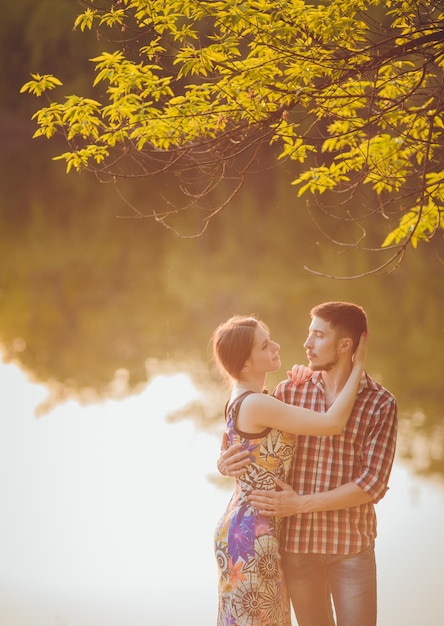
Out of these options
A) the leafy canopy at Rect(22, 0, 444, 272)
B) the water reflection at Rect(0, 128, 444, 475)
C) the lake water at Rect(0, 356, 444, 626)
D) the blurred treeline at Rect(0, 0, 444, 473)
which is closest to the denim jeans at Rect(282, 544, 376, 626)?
the leafy canopy at Rect(22, 0, 444, 272)

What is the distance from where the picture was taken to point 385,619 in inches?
214

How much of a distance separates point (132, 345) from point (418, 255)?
6.45m

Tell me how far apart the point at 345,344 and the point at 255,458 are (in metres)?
0.50

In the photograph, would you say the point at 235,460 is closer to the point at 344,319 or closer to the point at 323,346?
the point at 323,346

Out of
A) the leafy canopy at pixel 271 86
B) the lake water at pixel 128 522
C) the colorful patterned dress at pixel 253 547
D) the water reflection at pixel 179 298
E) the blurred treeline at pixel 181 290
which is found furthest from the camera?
the blurred treeline at pixel 181 290

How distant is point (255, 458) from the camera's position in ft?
10.6

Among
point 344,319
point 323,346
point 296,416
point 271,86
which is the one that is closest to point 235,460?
point 296,416

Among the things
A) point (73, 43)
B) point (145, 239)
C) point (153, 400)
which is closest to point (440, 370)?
point (153, 400)

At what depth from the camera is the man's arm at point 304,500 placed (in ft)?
10.5

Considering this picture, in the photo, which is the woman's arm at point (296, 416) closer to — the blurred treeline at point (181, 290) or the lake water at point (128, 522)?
the lake water at point (128, 522)

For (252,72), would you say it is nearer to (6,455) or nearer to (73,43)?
(6,455)

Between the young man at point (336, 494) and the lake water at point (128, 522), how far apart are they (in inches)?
92.6

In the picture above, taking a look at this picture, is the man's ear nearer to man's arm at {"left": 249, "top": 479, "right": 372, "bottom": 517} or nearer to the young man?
the young man

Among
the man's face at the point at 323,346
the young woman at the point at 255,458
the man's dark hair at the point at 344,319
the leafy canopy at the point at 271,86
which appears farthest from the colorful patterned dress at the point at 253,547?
the leafy canopy at the point at 271,86
